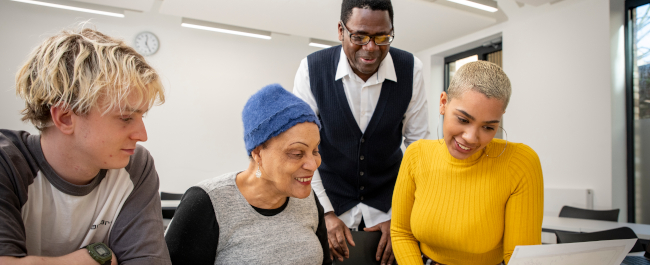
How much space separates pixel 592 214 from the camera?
4.02 meters

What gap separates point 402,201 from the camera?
1.53 metres

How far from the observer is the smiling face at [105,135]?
981 millimetres

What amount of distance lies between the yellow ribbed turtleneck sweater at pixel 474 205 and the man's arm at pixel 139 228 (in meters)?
0.90

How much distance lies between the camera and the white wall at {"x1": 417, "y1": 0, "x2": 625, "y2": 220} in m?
4.48

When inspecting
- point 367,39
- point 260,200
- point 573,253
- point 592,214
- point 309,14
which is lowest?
point 592,214

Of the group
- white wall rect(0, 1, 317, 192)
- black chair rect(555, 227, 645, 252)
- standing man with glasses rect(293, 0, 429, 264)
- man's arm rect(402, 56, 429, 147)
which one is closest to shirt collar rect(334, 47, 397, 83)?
standing man with glasses rect(293, 0, 429, 264)

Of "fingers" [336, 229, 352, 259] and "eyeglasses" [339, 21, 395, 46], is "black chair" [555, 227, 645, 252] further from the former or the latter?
"eyeglasses" [339, 21, 395, 46]

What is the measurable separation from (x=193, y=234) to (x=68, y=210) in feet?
1.14

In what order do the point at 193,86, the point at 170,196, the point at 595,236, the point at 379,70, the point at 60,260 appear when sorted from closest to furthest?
1. the point at 60,260
2. the point at 379,70
3. the point at 595,236
4. the point at 170,196
5. the point at 193,86

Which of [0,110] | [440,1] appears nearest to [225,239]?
[440,1]

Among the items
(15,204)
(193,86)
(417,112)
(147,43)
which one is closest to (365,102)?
(417,112)

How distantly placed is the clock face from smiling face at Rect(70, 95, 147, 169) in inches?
225

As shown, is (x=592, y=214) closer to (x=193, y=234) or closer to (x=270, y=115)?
(x=270, y=115)

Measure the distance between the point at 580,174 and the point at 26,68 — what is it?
5521 mm
